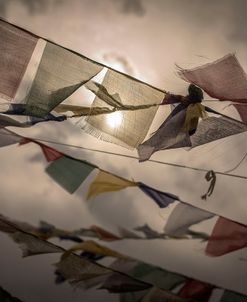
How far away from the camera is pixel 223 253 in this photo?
4344mm

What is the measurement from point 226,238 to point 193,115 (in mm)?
1370

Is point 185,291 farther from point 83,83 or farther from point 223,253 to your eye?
point 83,83

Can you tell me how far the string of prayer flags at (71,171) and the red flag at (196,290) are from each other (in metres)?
1.74

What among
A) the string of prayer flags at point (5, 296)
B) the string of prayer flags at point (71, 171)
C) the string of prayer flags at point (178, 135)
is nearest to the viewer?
the string of prayer flags at point (178, 135)

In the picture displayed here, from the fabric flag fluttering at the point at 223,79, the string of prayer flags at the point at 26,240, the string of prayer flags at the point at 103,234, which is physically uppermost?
the fabric flag fluttering at the point at 223,79

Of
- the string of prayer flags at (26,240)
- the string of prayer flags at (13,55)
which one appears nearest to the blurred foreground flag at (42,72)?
the string of prayer flags at (13,55)

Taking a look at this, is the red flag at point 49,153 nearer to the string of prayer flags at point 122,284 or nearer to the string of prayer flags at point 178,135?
the string of prayer flags at point 178,135

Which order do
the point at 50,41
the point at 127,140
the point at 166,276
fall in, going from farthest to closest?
the point at 166,276 → the point at 127,140 → the point at 50,41

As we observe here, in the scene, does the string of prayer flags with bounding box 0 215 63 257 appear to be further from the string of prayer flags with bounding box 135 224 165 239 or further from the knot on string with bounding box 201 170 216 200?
the knot on string with bounding box 201 170 216 200

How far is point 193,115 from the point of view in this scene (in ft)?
13.5

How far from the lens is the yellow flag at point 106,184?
421 cm

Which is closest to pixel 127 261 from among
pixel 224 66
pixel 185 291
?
pixel 185 291

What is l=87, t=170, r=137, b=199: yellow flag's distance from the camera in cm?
421

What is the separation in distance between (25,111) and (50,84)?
1.22 ft
